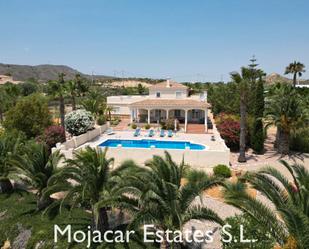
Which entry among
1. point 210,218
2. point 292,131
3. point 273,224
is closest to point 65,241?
point 210,218

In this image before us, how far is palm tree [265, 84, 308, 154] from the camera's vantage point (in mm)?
24922

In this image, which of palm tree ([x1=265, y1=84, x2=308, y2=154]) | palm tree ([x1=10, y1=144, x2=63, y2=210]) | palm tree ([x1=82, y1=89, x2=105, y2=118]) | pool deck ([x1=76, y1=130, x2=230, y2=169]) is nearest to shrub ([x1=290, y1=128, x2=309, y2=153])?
palm tree ([x1=265, y1=84, x2=308, y2=154])

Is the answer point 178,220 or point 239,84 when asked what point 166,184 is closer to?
point 178,220

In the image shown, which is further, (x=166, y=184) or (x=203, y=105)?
(x=203, y=105)

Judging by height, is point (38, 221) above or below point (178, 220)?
below

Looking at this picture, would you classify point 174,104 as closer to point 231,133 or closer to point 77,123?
point 231,133

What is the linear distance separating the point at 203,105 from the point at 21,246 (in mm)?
27758

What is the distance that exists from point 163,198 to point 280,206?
4336mm

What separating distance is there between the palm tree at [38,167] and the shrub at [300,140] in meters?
23.8

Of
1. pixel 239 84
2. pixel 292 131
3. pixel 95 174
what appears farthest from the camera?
pixel 292 131

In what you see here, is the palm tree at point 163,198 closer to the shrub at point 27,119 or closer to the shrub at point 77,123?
the shrub at point 77,123

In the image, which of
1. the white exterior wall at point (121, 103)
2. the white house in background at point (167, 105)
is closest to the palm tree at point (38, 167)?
the white house in background at point (167, 105)

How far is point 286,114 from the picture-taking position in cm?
2511

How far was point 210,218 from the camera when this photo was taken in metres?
10.9
